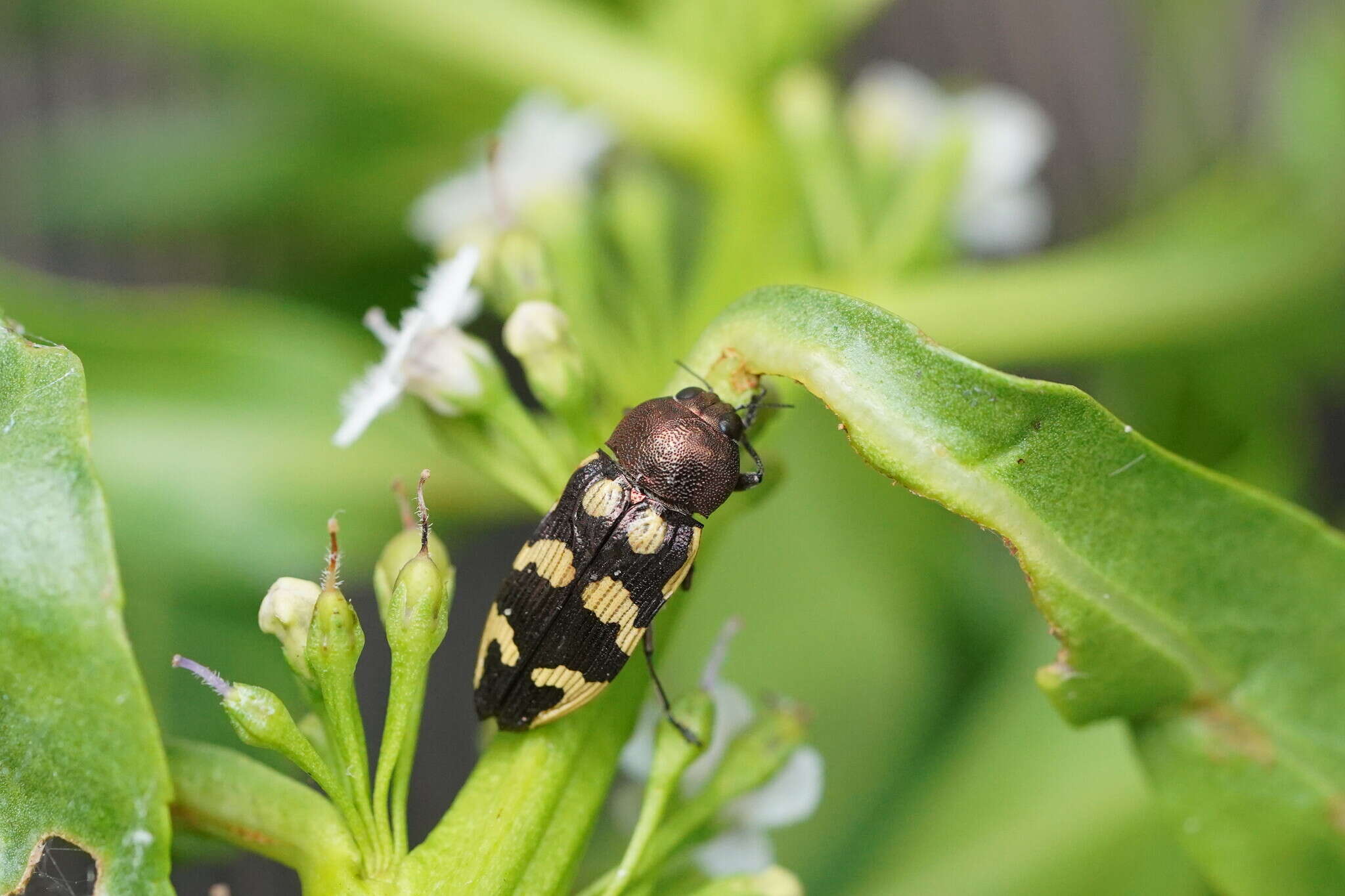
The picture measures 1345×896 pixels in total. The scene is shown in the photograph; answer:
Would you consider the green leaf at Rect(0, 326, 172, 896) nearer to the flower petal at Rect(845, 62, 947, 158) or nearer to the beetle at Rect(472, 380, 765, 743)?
the beetle at Rect(472, 380, 765, 743)

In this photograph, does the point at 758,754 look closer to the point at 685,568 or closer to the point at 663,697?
the point at 663,697

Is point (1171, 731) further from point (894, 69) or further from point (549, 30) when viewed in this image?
point (894, 69)

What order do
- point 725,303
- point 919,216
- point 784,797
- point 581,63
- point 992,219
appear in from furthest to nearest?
point 992,219 < point 581,63 < point 919,216 < point 725,303 < point 784,797

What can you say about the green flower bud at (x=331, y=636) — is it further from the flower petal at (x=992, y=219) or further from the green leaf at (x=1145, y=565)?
the flower petal at (x=992, y=219)

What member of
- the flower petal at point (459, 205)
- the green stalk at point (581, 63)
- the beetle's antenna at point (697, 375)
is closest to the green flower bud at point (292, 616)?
the beetle's antenna at point (697, 375)

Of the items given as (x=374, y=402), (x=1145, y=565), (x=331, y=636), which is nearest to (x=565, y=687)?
(x=331, y=636)
